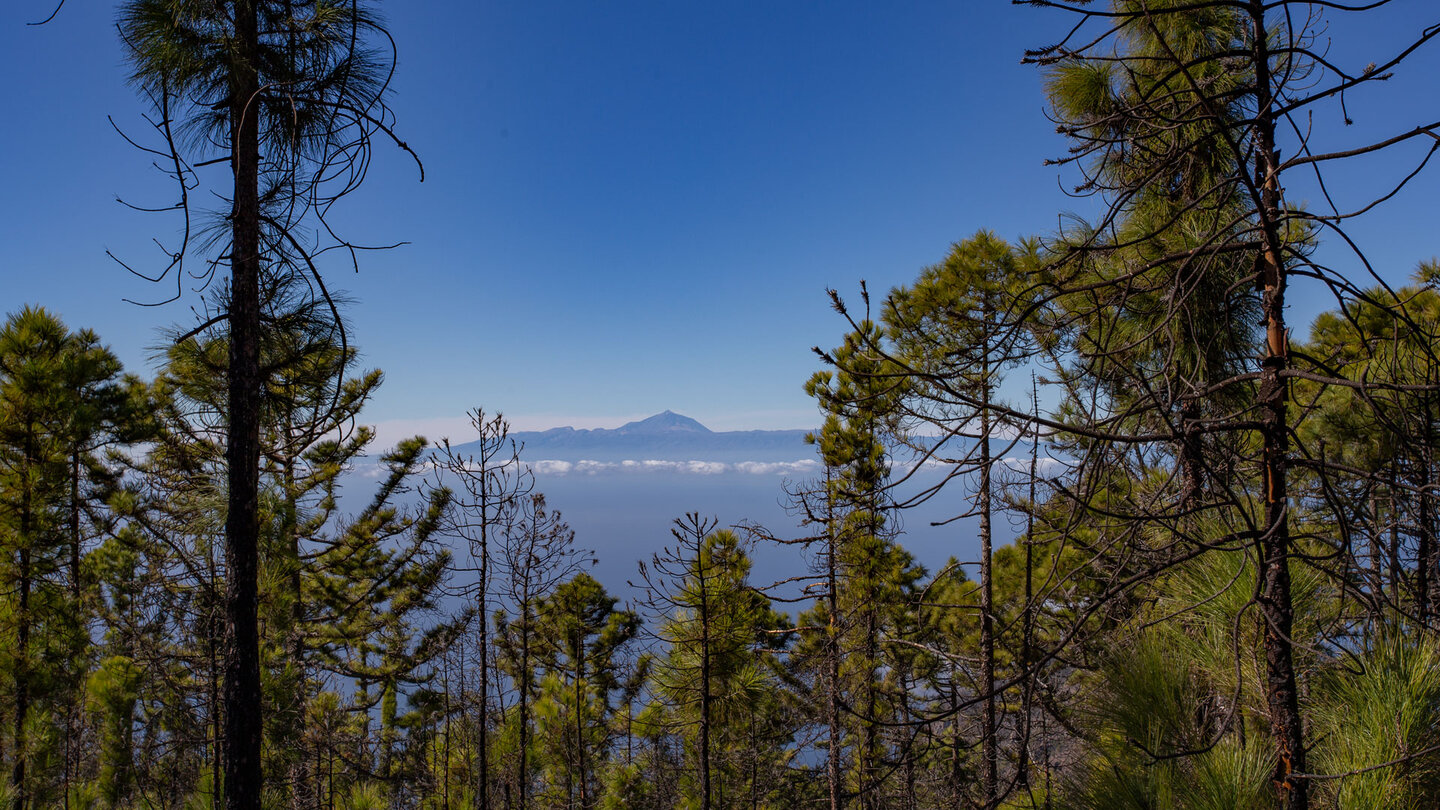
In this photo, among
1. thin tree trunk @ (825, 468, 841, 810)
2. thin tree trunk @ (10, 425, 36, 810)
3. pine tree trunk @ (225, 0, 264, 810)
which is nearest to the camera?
pine tree trunk @ (225, 0, 264, 810)

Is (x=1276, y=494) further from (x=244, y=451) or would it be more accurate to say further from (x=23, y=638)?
(x=23, y=638)

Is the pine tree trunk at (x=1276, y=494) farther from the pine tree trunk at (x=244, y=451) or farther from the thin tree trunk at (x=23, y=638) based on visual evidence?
the thin tree trunk at (x=23, y=638)

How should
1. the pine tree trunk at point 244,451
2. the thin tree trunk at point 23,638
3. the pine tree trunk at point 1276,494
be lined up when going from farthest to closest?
the thin tree trunk at point 23,638 < the pine tree trunk at point 244,451 < the pine tree trunk at point 1276,494

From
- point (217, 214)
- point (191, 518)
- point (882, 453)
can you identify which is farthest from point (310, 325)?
point (882, 453)

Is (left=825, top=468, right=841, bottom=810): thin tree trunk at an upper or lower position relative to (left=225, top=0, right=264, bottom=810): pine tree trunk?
lower

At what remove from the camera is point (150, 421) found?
11719mm

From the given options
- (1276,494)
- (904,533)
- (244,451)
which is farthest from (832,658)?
(1276,494)

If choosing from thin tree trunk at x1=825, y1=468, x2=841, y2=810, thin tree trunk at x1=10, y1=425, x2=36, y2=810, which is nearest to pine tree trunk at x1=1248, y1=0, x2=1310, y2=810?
thin tree trunk at x1=825, y1=468, x2=841, y2=810

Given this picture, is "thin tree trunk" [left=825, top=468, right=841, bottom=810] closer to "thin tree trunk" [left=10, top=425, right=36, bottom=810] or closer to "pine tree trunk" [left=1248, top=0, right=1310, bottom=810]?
"pine tree trunk" [left=1248, top=0, right=1310, bottom=810]

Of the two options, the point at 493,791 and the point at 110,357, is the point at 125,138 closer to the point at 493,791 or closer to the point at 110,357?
the point at 110,357

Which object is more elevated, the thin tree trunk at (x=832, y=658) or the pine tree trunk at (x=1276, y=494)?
the pine tree trunk at (x=1276, y=494)

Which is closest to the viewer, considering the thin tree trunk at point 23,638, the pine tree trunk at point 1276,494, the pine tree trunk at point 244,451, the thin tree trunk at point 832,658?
the pine tree trunk at point 1276,494

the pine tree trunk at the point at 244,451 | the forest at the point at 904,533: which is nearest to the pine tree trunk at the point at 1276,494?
the forest at the point at 904,533

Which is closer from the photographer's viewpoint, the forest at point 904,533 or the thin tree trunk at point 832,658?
the forest at point 904,533
